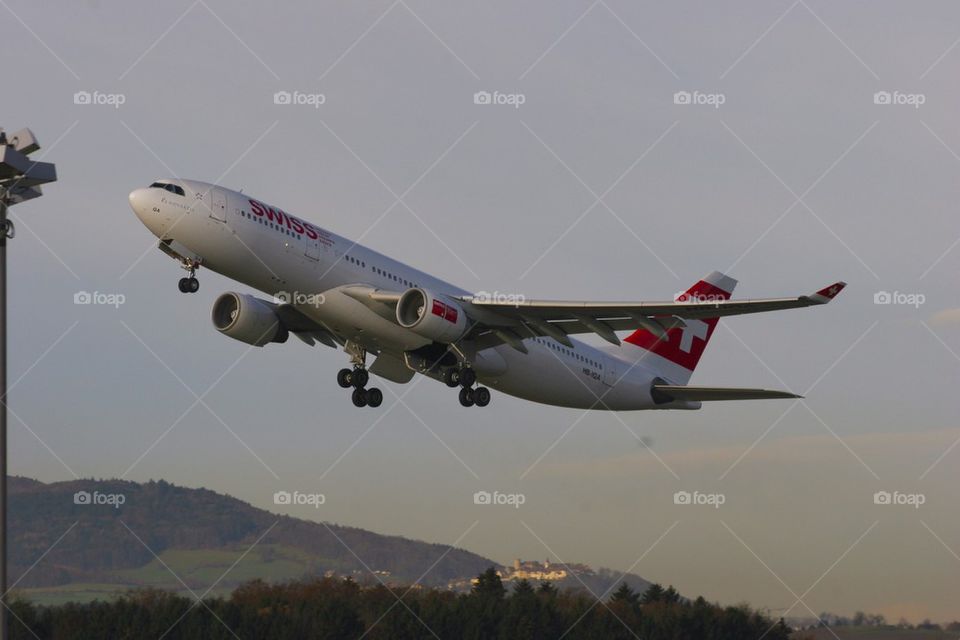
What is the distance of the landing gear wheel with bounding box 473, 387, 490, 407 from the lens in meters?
47.9

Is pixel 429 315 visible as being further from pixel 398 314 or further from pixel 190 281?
pixel 190 281

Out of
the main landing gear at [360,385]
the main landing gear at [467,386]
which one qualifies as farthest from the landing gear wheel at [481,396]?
the main landing gear at [360,385]

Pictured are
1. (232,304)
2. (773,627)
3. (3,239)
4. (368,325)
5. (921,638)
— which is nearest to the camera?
(3,239)

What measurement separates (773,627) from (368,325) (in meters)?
24.3

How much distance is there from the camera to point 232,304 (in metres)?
47.0

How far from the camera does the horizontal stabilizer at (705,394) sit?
162 ft

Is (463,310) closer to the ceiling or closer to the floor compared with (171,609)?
closer to the ceiling

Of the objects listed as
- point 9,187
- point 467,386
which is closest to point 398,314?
point 467,386

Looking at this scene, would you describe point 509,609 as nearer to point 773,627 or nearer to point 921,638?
point 773,627

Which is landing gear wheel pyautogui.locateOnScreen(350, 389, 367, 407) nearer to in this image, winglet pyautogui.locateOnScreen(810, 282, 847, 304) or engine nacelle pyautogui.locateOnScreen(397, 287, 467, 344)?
engine nacelle pyautogui.locateOnScreen(397, 287, 467, 344)

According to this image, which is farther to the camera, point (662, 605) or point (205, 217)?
point (662, 605)

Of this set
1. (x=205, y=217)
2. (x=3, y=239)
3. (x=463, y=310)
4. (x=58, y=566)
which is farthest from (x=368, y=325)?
(x=58, y=566)

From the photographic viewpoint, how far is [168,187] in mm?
41125

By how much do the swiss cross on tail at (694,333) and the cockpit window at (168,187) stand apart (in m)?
23.2
